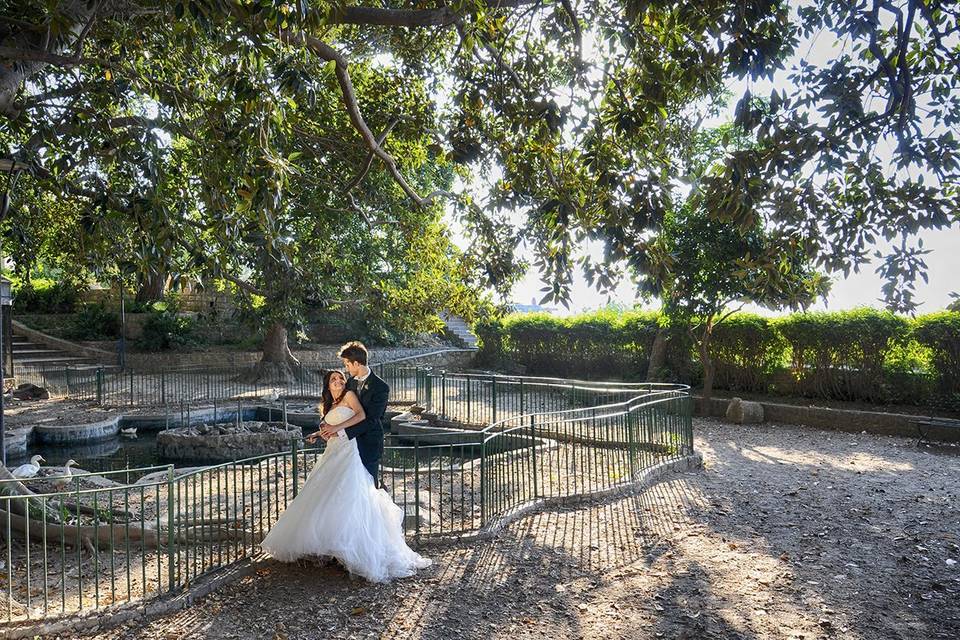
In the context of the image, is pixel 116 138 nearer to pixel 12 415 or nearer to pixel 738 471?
pixel 738 471

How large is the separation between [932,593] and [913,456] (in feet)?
25.2

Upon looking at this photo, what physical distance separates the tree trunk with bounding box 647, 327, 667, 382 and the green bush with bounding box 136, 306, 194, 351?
18.5m

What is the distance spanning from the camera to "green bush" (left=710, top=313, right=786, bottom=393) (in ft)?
59.7

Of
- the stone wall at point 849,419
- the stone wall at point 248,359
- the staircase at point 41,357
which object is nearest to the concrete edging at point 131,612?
the stone wall at point 849,419

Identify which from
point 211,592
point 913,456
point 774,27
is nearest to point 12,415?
point 211,592

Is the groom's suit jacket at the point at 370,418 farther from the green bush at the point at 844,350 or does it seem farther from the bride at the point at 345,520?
the green bush at the point at 844,350

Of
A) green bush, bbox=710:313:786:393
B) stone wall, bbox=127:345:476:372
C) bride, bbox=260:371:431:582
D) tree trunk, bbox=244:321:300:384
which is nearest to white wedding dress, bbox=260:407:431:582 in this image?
bride, bbox=260:371:431:582

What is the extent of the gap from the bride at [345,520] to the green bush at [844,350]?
13921mm

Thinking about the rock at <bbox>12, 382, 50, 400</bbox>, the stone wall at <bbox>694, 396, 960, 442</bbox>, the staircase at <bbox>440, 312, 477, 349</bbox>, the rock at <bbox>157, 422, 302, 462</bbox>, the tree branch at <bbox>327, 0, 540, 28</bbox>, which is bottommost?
the rock at <bbox>157, 422, 302, 462</bbox>

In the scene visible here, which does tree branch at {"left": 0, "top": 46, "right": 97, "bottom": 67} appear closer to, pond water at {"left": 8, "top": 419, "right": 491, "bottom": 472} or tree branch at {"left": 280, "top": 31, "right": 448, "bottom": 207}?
tree branch at {"left": 280, "top": 31, "right": 448, "bottom": 207}

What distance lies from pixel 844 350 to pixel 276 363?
1781 cm

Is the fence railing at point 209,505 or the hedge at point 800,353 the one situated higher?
the hedge at point 800,353

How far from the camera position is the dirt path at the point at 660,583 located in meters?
5.08

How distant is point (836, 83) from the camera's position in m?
5.72
